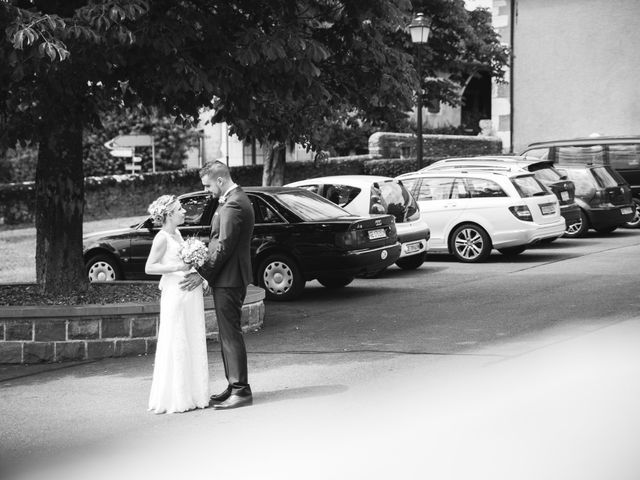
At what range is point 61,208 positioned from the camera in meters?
11.6

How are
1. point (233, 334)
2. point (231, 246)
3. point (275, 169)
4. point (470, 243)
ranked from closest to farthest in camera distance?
point (231, 246), point (233, 334), point (470, 243), point (275, 169)

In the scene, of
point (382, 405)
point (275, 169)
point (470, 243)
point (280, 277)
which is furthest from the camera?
point (275, 169)

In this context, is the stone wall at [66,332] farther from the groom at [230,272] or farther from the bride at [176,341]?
the groom at [230,272]

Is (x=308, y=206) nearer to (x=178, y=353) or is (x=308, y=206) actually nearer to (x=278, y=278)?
(x=278, y=278)

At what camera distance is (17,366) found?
10133 mm

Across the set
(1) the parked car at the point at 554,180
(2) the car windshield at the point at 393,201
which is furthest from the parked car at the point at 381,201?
(1) the parked car at the point at 554,180

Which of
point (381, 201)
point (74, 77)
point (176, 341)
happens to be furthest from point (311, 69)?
point (381, 201)

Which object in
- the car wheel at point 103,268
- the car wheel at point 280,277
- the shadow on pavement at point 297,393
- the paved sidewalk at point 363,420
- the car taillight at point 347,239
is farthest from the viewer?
the car wheel at point 103,268

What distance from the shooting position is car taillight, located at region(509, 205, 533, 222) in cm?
1812

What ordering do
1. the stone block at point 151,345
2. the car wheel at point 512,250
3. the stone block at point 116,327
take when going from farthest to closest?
the car wheel at point 512,250 < the stone block at point 151,345 < the stone block at point 116,327

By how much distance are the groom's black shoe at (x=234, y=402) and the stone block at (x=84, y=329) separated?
2.69m

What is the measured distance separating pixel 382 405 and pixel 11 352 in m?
4.24

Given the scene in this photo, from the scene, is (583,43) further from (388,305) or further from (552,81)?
(388,305)

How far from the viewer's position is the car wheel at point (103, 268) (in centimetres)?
1566
